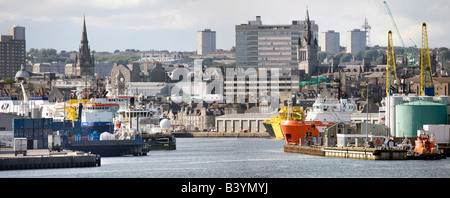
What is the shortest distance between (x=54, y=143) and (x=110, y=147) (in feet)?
44.1

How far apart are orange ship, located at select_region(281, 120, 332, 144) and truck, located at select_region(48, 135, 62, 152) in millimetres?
40929

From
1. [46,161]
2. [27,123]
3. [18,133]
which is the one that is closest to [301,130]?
[27,123]

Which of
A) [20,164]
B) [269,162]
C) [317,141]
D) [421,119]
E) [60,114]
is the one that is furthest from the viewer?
[60,114]

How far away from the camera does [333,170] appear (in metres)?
83.2

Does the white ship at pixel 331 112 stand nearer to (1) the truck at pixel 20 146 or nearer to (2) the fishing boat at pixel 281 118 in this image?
(2) the fishing boat at pixel 281 118

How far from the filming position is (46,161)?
79.5 metres

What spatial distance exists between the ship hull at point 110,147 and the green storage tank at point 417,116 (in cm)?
2870

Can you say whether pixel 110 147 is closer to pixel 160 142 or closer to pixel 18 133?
pixel 18 133

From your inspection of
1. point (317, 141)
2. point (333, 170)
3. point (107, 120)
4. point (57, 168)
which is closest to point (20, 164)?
point (57, 168)

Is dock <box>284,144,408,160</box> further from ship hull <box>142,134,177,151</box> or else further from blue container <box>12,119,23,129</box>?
blue container <box>12,119,23,129</box>

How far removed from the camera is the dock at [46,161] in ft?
259

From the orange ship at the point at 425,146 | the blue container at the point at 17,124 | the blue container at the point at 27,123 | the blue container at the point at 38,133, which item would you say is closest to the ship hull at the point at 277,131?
the orange ship at the point at 425,146

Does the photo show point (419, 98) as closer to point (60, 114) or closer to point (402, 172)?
point (402, 172)
